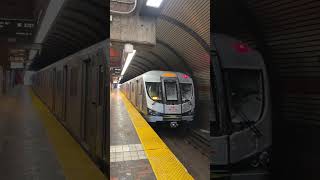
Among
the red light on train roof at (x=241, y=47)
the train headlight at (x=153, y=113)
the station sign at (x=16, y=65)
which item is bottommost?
the train headlight at (x=153, y=113)

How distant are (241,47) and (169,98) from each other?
389 centimetres

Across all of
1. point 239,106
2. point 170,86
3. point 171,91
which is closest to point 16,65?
point 239,106

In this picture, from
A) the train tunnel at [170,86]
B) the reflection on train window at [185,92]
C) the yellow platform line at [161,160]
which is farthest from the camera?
the reflection on train window at [185,92]

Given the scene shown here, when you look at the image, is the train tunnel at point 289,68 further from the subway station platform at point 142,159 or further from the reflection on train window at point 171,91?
the reflection on train window at point 171,91

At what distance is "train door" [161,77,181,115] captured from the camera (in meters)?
5.18

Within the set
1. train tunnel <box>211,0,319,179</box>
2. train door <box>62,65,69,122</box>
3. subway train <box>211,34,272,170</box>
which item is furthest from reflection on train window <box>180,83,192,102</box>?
train tunnel <box>211,0,319,179</box>

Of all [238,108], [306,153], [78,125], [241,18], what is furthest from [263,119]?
[78,125]

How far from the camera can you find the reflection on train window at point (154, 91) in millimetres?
6055

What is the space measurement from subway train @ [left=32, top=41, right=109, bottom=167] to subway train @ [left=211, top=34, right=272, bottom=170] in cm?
124

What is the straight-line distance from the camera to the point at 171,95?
5398mm

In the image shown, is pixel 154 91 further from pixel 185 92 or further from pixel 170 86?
pixel 185 92

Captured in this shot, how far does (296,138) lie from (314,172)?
0.55ft

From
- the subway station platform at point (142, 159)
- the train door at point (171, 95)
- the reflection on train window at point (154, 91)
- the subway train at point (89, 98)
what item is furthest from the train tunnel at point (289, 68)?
the reflection on train window at point (154, 91)

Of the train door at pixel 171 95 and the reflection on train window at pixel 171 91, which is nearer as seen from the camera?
the train door at pixel 171 95
